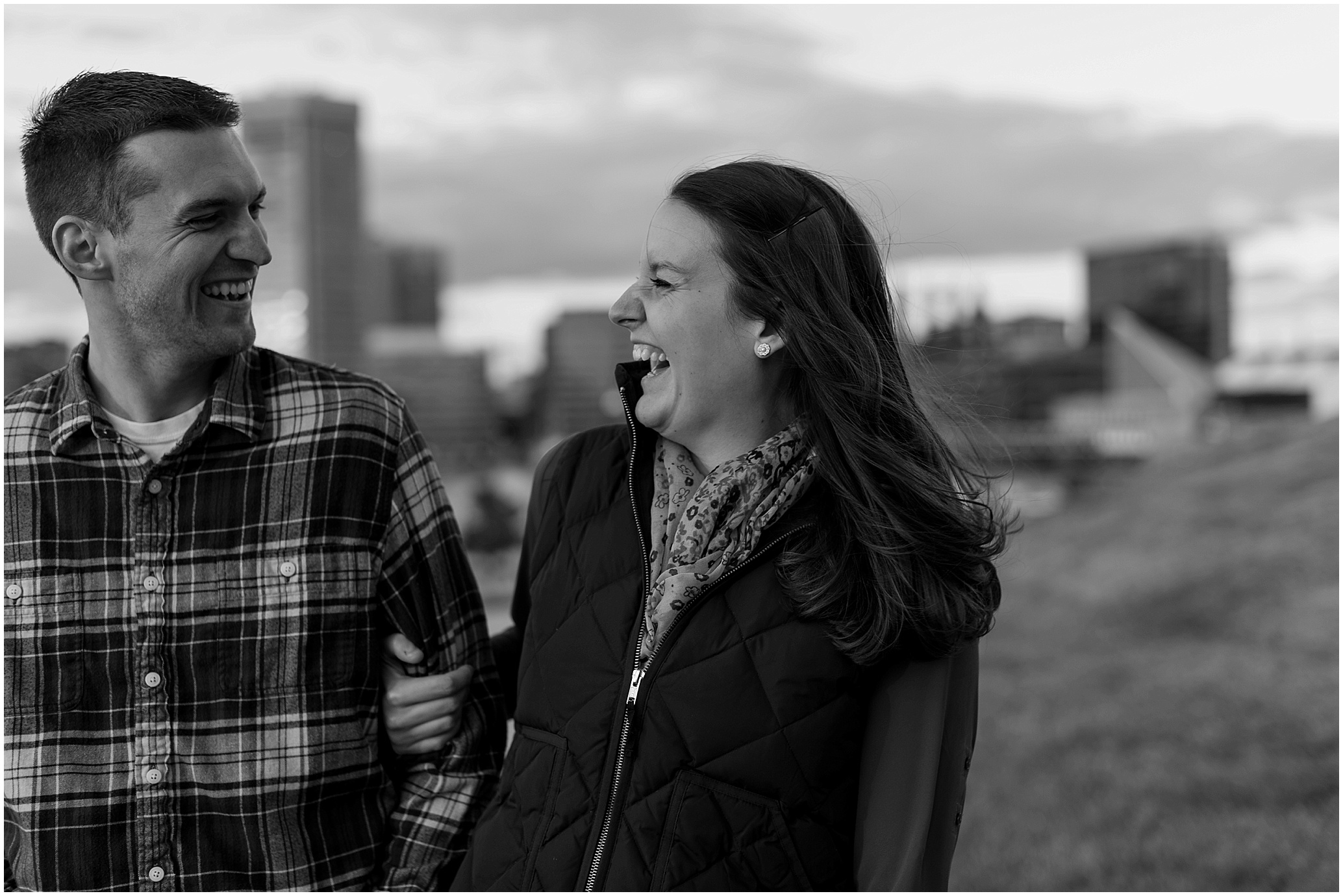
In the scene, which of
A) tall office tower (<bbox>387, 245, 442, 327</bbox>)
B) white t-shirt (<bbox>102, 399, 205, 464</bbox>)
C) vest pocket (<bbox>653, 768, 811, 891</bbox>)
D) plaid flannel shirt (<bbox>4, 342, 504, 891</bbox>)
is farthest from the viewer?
tall office tower (<bbox>387, 245, 442, 327</bbox>)

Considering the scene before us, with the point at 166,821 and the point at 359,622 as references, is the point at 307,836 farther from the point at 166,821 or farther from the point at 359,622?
the point at 359,622

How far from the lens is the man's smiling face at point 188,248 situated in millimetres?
2100

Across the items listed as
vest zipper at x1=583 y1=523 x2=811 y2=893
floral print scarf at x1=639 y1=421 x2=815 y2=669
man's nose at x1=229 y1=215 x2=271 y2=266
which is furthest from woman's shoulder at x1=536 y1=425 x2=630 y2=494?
man's nose at x1=229 y1=215 x2=271 y2=266

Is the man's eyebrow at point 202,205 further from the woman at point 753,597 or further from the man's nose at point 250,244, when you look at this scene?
the woman at point 753,597

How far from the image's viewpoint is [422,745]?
7.43ft

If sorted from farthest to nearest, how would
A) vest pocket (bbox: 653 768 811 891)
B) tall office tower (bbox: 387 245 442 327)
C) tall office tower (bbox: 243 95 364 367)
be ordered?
tall office tower (bbox: 387 245 442 327) → tall office tower (bbox: 243 95 364 367) → vest pocket (bbox: 653 768 811 891)

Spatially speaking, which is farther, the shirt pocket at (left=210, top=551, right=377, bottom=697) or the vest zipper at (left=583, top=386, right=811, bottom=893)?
the shirt pocket at (left=210, top=551, right=377, bottom=697)

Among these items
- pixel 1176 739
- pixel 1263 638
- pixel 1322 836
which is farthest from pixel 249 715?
pixel 1263 638

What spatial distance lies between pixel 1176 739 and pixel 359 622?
661cm

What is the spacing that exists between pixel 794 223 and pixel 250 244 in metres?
0.98

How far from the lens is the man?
2.11m

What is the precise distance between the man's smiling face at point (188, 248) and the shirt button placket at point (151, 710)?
0.33m

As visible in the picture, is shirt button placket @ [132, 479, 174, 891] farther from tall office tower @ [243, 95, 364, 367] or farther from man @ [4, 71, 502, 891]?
tall office tower @ [243, 95, 364, 367]

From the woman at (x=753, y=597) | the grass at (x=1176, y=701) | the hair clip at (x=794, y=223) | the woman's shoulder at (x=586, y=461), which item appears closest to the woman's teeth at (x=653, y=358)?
the woman at (x=753, y=597)
